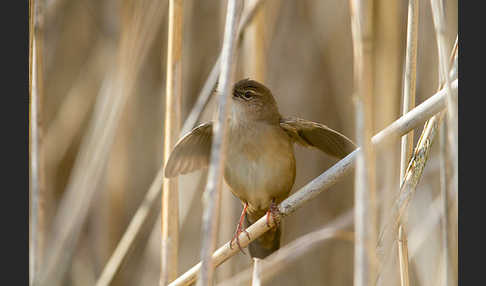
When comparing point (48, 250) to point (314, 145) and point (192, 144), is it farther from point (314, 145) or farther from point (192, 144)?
point (314, 145)

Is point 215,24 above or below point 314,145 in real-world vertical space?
above

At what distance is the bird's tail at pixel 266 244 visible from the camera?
237 centimetres

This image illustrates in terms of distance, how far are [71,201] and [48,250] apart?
0.42 metres

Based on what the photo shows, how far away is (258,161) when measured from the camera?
2318mm

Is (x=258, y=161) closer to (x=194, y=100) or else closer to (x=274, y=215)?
(x=274, y=215)

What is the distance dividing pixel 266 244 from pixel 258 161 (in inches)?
A: 13.3

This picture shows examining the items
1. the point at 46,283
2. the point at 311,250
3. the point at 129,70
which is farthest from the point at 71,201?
the point at 311,250

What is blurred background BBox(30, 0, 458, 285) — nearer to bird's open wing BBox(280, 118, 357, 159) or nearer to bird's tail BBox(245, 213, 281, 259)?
bird's tail BBox(245, 213, 281, 259)

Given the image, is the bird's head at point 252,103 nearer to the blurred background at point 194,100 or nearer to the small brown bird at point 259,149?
the small brown bird at point 259,149

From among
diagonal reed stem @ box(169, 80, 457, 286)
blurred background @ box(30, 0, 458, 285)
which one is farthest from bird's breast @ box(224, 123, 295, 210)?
blurred background @ box(30, 0, 458, 285)

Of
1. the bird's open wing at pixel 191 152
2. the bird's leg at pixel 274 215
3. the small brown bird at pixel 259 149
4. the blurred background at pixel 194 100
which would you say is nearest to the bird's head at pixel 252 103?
the small brown bird at pixel 259 149

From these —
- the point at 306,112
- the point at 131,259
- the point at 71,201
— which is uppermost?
the point at 306,112

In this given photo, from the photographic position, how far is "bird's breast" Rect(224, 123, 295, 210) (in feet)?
7.60

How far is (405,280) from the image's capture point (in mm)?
1861
